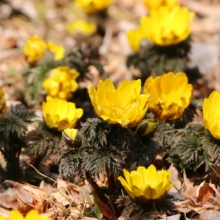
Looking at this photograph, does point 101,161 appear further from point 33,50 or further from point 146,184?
point 33,50

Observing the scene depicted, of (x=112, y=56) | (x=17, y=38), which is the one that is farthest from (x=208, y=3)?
(x=17, y=38)

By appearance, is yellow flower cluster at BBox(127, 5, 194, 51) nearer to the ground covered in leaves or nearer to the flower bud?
the ground covered in leaves

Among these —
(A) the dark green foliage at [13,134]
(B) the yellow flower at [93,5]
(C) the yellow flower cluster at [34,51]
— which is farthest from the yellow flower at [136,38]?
(A) the dark green foliage at [13,134]

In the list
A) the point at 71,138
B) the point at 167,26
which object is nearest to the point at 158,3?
the point at 167,26

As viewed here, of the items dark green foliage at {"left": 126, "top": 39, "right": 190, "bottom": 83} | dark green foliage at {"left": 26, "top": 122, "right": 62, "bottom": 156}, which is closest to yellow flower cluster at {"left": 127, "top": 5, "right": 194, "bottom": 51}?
dark green foliage at {"left": 126, "top": 39, "right": 190, "bottom": 83}

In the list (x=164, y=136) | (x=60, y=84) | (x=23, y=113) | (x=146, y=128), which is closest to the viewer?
(x=146, y=128)

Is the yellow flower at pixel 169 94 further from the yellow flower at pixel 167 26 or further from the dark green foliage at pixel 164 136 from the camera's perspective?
the yellow flower at pixel 167 26
